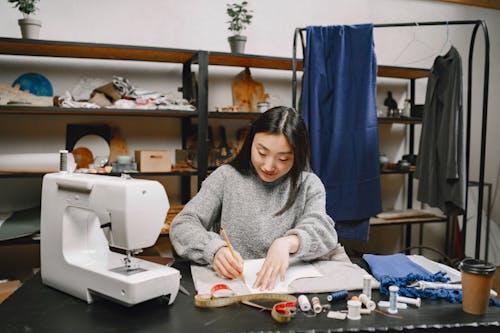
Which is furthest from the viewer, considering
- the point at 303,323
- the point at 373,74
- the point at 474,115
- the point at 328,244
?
the point at 474,115

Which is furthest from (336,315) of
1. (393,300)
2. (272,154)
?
(272,154)

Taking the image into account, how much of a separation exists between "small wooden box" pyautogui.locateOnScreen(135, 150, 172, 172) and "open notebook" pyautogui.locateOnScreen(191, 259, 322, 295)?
4.82ft

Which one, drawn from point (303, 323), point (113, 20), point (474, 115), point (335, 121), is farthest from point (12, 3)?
point (474, 115)

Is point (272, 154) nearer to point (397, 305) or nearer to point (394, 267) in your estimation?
point (394, 267)

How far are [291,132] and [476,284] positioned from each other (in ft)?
2.36

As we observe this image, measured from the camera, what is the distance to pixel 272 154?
58.1 inches

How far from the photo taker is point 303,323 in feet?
3.14

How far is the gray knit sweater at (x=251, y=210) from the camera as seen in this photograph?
149 cm

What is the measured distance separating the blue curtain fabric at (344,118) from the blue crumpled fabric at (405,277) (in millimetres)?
1036

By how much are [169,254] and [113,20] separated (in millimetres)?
1630

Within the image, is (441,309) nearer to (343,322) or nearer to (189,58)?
(343,322)

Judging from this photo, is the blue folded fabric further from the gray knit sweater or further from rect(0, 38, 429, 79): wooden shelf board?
rect(0, 38, 429, 79): wooden shelf board

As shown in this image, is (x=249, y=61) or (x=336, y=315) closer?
(x=336, y=315)

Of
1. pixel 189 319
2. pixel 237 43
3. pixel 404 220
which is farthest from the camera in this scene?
pixel 404 220
